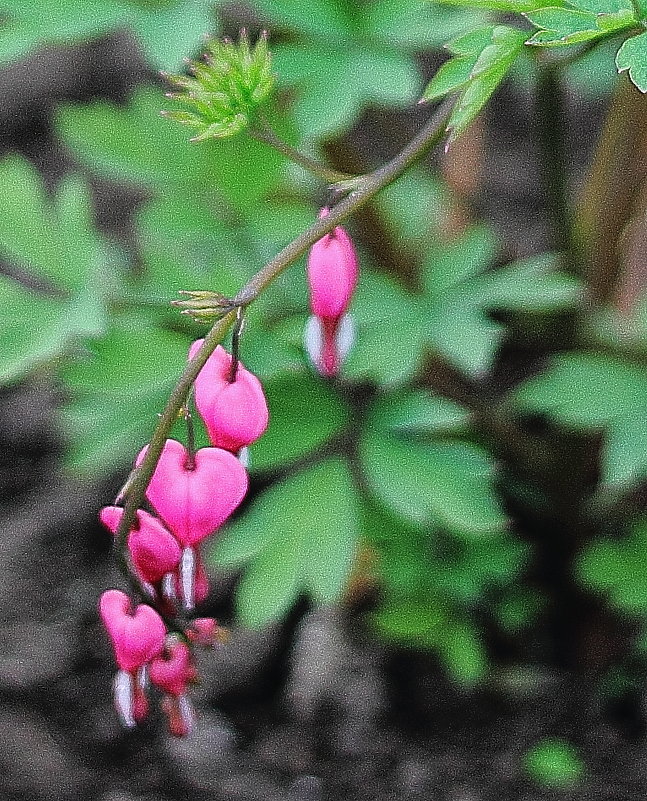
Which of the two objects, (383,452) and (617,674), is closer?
(383,452)

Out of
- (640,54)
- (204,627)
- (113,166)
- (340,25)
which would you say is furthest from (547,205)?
(204,627)

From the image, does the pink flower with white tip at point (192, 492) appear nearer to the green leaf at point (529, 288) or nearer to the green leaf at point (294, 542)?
the green leaf at point (294, 542)

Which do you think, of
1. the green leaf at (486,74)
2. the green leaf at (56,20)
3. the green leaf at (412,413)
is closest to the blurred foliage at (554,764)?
the green leaf at (412,413)

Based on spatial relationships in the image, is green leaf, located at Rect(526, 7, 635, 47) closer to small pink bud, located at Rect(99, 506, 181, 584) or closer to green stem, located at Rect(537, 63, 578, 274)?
small pink bud, located at Rect(99, 506, 181, 584)

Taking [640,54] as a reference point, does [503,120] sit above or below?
above

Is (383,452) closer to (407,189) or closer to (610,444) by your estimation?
(610,444)
